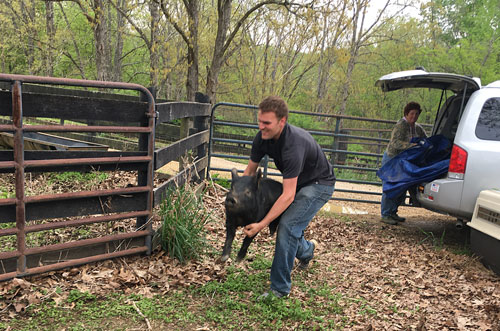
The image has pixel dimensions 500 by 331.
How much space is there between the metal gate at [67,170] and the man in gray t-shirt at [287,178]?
1.34 metres

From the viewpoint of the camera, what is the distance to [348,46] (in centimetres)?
2477

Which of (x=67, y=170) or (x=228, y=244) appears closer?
(x=228, y=244)

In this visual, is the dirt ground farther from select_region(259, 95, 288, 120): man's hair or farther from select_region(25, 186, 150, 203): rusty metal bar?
select_region(259, 95, 288, 120): man's hair

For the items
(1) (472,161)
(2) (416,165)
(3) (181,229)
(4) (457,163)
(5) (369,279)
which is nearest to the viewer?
(3) (181,229)

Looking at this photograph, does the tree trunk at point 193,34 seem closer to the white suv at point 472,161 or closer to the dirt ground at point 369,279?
the dirt ground at point 369,279

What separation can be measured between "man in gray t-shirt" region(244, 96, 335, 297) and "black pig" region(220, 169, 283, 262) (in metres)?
0.10

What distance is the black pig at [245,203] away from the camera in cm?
342

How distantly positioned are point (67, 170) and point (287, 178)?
7.13ft

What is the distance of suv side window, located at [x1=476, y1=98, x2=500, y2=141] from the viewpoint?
5.56 m

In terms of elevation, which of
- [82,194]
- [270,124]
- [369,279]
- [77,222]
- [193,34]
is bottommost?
[369,279]

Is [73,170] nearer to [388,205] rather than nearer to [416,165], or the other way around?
[416,165]

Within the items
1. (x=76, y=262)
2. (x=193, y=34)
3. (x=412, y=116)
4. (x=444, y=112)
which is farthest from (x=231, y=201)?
(x=193, y=34)

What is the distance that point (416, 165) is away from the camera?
650 centimetres

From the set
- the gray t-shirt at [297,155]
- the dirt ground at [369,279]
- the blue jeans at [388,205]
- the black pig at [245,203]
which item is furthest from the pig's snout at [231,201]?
the blue jeans at [388,205]
